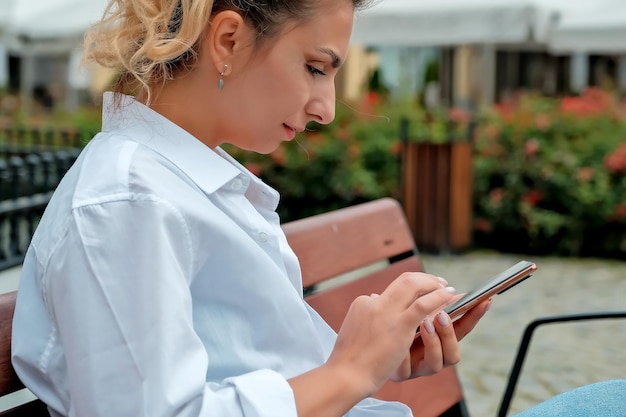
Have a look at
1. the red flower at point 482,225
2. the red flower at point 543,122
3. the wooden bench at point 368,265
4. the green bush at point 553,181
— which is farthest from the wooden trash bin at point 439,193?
→ the wooden bench at point 368,265

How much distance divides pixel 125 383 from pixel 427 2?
24.5 feet

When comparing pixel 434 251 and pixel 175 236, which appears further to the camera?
pixel 434 251

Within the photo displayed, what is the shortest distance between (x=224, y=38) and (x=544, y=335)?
425 centimetres

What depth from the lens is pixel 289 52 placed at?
3.86 feet

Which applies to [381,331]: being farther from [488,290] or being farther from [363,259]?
[363,259]

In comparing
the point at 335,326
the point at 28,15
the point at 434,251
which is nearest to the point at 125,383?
the point at 335,326

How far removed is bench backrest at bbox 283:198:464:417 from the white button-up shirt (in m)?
0.55

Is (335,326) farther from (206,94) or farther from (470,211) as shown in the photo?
(470,211)

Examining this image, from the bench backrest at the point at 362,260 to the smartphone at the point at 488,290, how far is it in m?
0.51

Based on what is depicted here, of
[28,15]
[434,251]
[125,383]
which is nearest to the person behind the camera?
[125,383]

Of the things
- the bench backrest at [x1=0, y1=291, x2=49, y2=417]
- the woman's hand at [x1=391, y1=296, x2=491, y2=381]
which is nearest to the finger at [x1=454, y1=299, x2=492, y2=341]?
the woman's hand at [x1=391, y1=296, x2=491, y2=381]

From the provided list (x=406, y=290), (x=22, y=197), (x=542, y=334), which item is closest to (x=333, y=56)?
(x=406, y=290)

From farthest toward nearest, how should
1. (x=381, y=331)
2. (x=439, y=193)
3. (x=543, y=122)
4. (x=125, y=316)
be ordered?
(x=543, y=122)
(x=439, y=193)
(x=381, y=331)
(x=125, y=316)

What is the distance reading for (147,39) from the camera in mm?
1146
